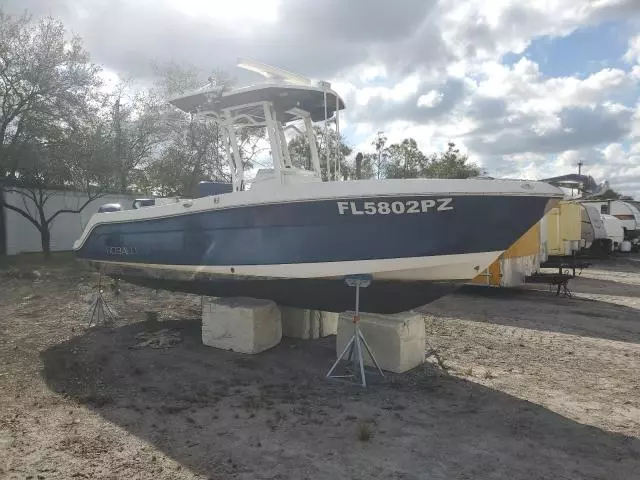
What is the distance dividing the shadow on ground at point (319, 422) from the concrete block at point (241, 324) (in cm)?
22

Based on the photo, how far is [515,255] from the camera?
10477 mm

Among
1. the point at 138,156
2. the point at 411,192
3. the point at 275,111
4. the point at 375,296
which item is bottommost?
the point at 375,296

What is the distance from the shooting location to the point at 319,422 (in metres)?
4.21

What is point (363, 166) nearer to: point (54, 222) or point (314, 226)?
point (54, 222)

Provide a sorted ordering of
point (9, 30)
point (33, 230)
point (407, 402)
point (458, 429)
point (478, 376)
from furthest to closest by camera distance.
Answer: point (33, 230), point (9, 30), point (478, 376), point (407, 402), point (458, 429)

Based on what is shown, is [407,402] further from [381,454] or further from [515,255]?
[515,255]

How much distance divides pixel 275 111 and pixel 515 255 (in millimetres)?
6556

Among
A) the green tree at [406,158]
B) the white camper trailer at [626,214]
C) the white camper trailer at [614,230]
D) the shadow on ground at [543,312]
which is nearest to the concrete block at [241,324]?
the shadow on ground at [543,312]

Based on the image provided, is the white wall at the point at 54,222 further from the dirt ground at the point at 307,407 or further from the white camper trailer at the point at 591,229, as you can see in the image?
the white camper trailer at the point at 591,229

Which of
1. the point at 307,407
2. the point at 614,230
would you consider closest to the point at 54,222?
the point at 307,407

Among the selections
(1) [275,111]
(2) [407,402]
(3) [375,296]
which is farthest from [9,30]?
(2) [407,402]

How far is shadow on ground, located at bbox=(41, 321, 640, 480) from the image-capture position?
347 centimetres

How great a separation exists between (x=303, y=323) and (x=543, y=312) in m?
4.91

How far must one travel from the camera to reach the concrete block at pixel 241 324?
6.24 meters
